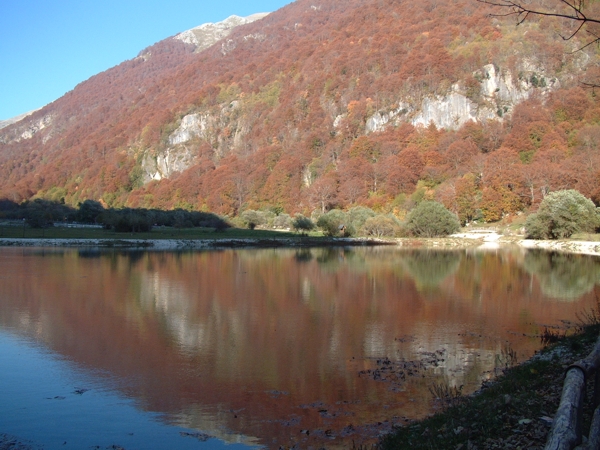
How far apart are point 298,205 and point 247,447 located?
10646 centimetres

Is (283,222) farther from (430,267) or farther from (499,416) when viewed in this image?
(499,416)

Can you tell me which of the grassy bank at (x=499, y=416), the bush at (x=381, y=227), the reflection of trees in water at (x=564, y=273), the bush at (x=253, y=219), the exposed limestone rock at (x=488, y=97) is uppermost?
the exposed limestone rock at (x=488, y=97)

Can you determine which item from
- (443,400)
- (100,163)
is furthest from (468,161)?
(100,163)

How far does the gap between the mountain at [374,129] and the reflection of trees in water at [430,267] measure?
37.1 m

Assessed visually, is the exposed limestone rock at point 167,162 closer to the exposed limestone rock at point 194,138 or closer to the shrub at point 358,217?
the exposed limestone rock at point 194,138

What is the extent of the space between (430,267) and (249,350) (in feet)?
83.4

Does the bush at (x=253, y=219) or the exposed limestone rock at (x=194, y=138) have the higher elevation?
the exposed limestone rock at (x=194, y=138)

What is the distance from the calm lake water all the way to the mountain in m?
57.8

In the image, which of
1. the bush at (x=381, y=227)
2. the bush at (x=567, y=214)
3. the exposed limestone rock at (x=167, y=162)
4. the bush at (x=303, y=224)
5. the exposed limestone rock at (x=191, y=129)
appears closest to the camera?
the bush at (x=567, y=214)

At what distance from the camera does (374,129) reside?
122250 millimetres

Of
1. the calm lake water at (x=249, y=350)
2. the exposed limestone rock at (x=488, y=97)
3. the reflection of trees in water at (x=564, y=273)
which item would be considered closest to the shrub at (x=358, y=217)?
the reflection of trees in water at (x=564, y=273)

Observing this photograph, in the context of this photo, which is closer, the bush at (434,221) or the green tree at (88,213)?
the bush at (434,221)

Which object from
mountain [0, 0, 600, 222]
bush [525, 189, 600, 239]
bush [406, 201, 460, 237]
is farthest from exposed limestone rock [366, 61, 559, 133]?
bush [525, 189, 600, 239]

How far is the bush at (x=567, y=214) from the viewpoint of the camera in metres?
58.1
